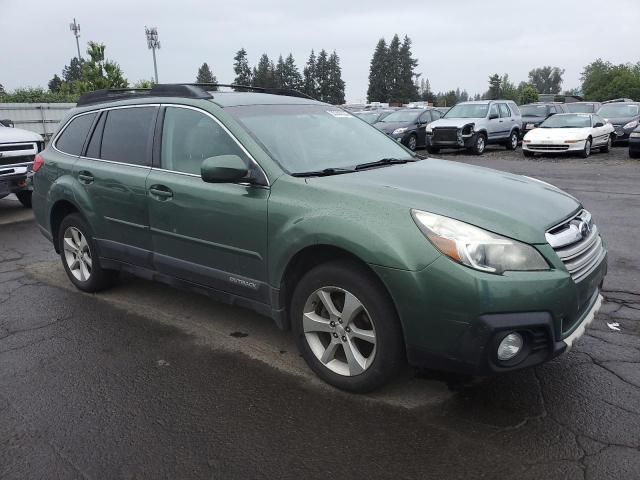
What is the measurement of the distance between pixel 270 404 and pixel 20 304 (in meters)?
3.02

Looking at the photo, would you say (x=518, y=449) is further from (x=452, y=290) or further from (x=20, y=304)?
(x=20, y=304)

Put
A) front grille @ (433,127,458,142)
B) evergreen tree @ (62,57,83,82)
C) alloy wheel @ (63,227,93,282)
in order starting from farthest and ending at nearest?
1. evergreen tree @ (62,57,83,82)
2. front grille @ (433,127,458,142)
3. alloy wheel @ (63,227,93,282)

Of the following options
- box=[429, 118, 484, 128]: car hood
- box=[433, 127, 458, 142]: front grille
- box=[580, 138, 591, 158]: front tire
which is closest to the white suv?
box=[433, 127, 458, 142]: front grille

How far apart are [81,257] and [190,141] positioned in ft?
6.25

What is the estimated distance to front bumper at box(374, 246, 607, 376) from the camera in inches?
104

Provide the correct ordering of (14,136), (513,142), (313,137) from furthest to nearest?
(513,142), (14,136), (313,137)

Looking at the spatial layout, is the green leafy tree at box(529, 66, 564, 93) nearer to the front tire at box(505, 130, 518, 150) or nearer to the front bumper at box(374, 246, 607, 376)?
the front tire at box(505, 130, 518, 150)

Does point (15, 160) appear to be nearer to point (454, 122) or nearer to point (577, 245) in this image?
point (577, 245)

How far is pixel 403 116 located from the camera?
1992 cm

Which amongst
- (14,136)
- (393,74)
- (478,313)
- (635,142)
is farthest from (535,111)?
(393,74)

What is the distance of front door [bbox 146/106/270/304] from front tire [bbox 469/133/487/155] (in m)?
15.6

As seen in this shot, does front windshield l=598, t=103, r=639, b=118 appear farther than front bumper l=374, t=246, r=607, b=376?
Yes

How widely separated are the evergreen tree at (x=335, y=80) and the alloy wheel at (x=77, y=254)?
9861 centimetres

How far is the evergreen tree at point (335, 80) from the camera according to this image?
101 m
